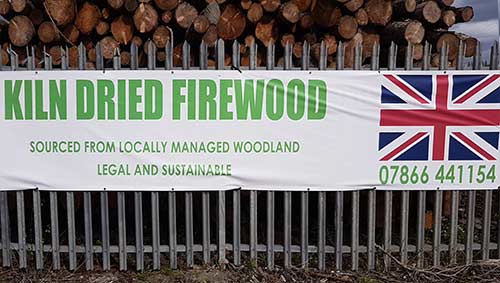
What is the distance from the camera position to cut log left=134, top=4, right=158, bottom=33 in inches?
177

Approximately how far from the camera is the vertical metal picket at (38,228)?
4012mm

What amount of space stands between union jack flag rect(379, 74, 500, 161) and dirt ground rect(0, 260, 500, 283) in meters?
0.95

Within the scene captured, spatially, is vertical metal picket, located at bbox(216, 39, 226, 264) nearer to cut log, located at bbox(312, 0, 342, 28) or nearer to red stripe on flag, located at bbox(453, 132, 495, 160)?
cut log, located at bbox(312, 0, 342, 28)

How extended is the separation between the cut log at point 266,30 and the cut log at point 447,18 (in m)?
1.61

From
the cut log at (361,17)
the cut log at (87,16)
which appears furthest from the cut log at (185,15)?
the cut log at (361,17)

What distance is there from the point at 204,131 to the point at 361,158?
4.13ft

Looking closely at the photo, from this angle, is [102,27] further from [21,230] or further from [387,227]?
[387,227]

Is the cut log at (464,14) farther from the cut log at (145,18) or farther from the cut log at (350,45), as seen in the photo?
the cut log at (145,18)

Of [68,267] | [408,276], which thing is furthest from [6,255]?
[408,276]

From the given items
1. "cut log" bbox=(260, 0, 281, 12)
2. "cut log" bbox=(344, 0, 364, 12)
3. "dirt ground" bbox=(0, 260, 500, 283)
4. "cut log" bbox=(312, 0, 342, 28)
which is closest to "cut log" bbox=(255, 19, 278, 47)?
"cut log" bbox=(260, 0, 281, 12)

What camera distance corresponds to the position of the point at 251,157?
3969 mm

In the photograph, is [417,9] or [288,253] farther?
[417,9]

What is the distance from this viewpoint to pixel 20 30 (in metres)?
4.64

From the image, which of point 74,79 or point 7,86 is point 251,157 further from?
point 7,86
